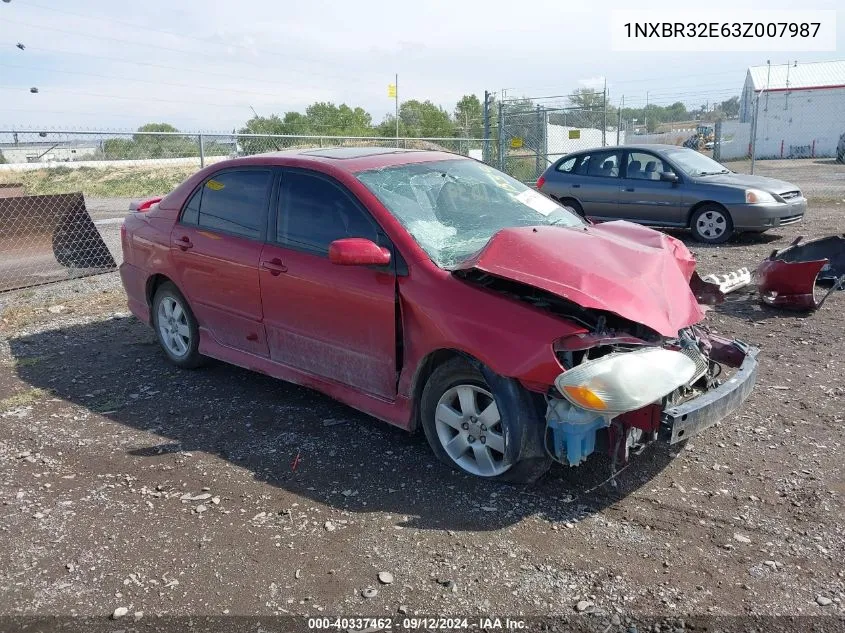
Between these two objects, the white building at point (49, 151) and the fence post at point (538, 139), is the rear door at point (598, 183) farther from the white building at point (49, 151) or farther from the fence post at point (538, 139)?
the white building at point (49, 151)

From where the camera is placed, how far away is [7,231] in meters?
8.83

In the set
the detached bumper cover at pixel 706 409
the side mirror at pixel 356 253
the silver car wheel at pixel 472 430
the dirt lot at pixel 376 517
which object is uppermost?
the side mirror at pixel 356 253

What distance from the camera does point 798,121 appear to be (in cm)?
3944

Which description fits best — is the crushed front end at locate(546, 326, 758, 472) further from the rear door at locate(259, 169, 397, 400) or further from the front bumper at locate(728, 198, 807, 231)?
the front bumper at locate(728, 198, 807, 231)

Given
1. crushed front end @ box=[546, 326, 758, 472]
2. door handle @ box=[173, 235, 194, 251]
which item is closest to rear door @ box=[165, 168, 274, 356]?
door handle @ box=[173, 235, 194, 251]

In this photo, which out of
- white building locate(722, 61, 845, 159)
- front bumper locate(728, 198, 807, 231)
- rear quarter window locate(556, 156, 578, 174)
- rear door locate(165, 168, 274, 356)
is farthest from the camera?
white building locate(722, 61, 845, 159)

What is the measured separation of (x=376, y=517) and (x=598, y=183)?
9.42m

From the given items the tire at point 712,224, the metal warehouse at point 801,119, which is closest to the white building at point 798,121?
the metal warehouse at point 801,119

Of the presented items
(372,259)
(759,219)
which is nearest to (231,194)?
(372,259)

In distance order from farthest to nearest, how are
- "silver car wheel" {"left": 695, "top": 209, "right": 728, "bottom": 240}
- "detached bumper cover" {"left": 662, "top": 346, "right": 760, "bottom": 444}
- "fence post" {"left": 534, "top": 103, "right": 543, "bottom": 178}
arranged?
"fence post" {"left": 534, "top": 103, "right": 543, "bottom": 178} → "silver car wheel" {"left": 695, "top": 209, "right": 728, "bottom": 240} → "detached bumper cover" {"left": 662, "top": 346, "right": 760, "bottom": 444}

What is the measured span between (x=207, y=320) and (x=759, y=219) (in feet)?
27.8

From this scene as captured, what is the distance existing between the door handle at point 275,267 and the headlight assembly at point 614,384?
6.89 ft

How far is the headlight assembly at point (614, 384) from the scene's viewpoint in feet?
10.7

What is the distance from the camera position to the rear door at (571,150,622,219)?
463 inches
